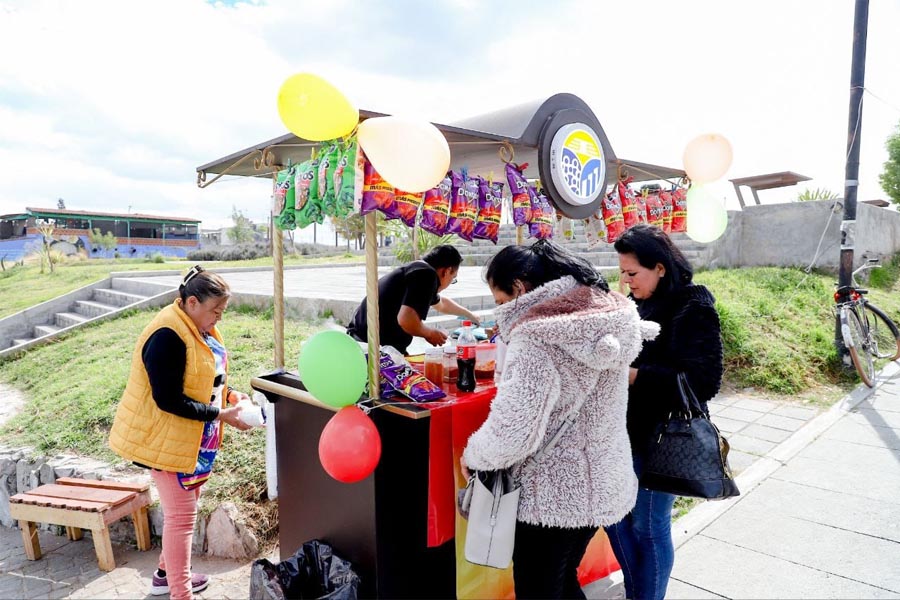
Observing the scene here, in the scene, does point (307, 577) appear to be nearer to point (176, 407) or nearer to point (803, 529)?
point (176, 407)

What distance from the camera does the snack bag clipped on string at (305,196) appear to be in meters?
2.46

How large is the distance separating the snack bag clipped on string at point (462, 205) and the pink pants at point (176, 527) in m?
1.84

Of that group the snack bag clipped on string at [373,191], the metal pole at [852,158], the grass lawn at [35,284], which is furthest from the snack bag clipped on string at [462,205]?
the grass lawn at [35,284]

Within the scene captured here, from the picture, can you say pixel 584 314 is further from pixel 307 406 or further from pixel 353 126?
pixel 307 406

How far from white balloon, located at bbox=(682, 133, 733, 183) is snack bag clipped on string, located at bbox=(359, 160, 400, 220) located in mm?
2562

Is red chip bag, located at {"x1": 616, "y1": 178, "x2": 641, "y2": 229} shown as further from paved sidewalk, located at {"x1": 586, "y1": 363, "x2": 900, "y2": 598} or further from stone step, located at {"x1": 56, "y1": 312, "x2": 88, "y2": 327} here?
stone step, located at {"x1": 56, "y1": 312, "x2": 88, "y2": 327}

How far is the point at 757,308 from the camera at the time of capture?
25.4 ft

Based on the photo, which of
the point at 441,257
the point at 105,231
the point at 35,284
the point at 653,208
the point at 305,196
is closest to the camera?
the point at 305,196

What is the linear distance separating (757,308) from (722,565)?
588cm

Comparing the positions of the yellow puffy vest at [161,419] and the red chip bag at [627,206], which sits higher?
the red chip bag at [627,206]

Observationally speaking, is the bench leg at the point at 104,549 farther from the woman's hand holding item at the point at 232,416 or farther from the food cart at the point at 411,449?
the woman's hand holding item at the point at 232,416

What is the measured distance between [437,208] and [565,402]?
1236mm

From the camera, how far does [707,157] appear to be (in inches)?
143

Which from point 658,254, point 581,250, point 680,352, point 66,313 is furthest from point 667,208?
point 66,313
